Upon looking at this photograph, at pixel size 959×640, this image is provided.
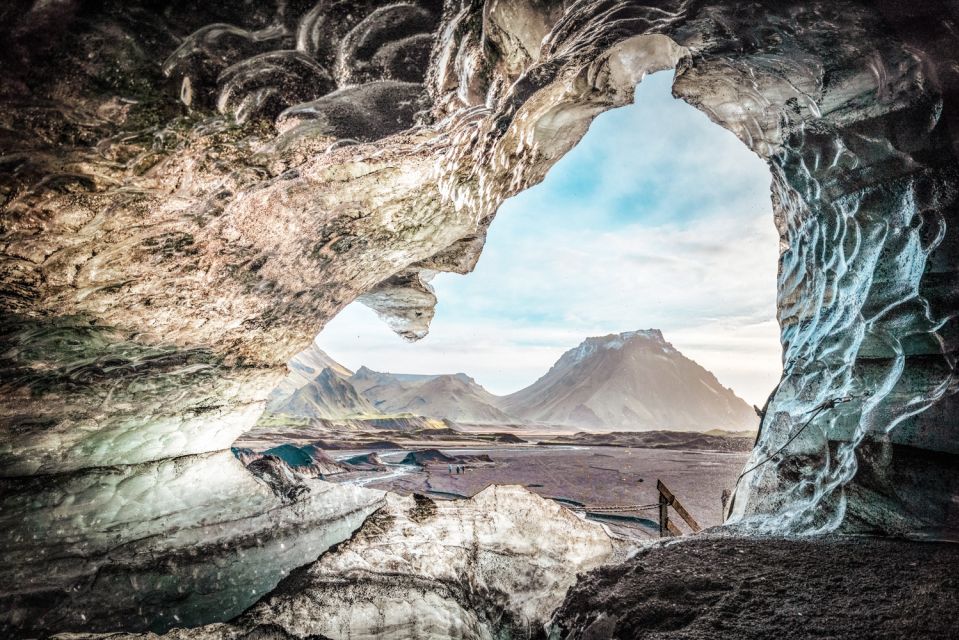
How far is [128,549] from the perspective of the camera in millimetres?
3102

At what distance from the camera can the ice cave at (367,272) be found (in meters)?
1.89

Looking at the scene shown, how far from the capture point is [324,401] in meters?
40.3

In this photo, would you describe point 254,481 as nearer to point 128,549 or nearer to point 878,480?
point 128,549

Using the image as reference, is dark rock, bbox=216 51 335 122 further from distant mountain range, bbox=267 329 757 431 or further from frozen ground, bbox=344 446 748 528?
distant mountain range, bbox=267 329 757 431

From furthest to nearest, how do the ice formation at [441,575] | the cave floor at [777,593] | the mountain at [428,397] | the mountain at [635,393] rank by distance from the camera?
the mountain at [635,393], the mountain at [428,397], the ice formation at [441,575], the cave floor at [777,593]

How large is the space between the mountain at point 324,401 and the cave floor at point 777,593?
120ft

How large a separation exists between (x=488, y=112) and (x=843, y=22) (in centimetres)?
255

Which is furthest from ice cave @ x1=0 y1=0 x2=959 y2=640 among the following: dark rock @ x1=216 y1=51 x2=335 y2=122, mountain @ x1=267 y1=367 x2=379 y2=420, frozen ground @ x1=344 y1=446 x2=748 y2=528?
mountain @ x1=267 y1=367 x2=379 y2=420

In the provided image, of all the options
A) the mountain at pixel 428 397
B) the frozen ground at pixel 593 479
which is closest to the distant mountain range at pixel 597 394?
the mountain at pixel 428 397

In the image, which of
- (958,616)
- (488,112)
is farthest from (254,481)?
(958,616)

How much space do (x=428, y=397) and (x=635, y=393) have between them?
4545 centimetres

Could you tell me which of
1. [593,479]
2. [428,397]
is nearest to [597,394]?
[428,397]

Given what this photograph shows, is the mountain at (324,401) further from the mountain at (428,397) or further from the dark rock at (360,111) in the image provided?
the dark rock at (360,111)

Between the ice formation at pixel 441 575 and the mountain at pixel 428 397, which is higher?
the ice formation at pixel 441 575
